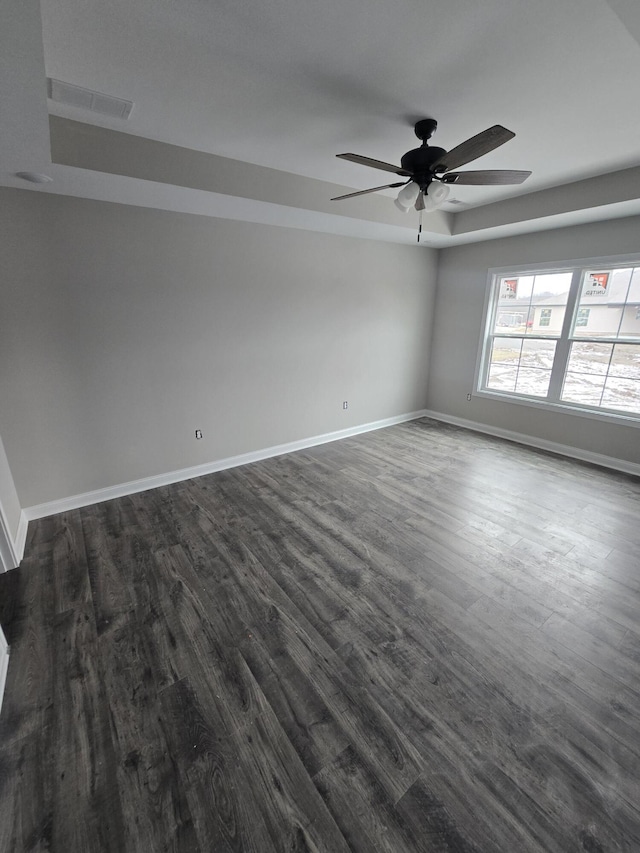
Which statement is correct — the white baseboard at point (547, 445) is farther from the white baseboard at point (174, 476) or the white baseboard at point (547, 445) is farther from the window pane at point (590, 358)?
the white baseboard at point (174, 476)

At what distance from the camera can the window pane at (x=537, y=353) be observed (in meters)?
4.54

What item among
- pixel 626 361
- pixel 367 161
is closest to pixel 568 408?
pixel 626 361

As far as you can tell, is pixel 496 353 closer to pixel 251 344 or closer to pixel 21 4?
pixel 251 344

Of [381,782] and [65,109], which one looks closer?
[381,782]

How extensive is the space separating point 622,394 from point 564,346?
0.82 meters

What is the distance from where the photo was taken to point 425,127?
233 centimetres

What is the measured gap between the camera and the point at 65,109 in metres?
2.16

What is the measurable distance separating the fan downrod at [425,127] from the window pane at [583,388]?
3364 mm

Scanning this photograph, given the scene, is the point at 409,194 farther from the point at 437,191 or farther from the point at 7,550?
the point at 7,550

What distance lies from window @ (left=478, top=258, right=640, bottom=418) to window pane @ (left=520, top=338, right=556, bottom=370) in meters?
0.01

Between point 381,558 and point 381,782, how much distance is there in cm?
131

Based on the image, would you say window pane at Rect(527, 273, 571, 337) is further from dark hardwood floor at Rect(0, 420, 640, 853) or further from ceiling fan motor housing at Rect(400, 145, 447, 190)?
ceiling fan motor housing at Rect(400, 145, 447, 190)

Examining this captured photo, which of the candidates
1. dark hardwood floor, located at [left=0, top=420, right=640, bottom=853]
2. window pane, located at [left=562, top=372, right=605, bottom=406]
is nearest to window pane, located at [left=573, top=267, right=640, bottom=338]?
window pane, located at [left=562, top=372, right=605, bottom=406]

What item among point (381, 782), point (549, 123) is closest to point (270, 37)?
point (549, 123)
